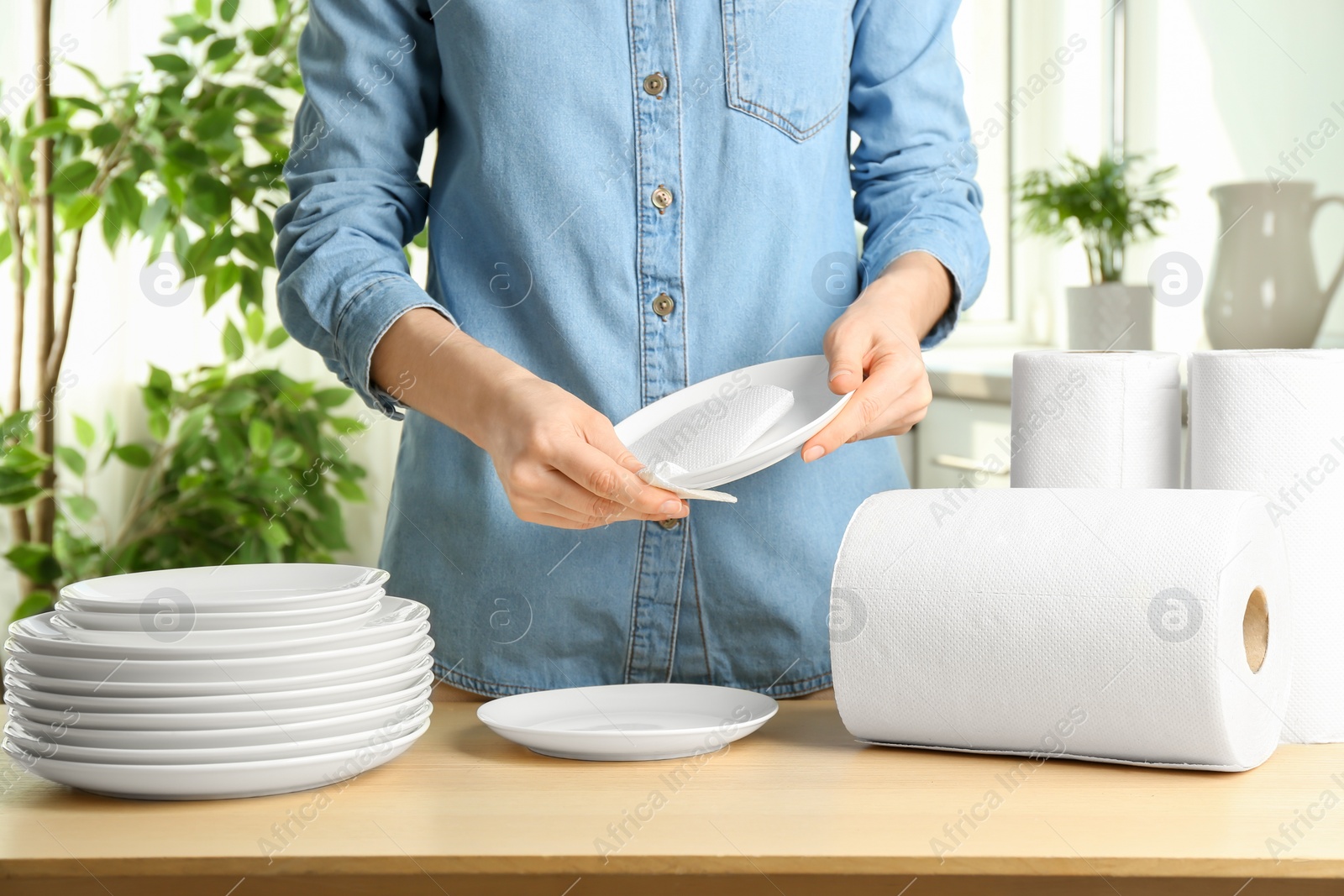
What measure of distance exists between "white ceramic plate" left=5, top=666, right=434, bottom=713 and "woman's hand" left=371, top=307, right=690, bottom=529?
0.52 feet

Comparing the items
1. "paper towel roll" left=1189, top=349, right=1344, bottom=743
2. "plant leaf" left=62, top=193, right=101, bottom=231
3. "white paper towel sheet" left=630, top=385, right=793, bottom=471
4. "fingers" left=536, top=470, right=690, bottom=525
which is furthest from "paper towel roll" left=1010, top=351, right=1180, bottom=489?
"plant leaf" left=62, top=193, right=101, bottom=231

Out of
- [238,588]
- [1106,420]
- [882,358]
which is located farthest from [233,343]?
[1106,420]

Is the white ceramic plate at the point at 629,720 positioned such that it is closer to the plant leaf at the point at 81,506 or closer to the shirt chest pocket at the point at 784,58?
the shirt chest pocket at the point at 784,58

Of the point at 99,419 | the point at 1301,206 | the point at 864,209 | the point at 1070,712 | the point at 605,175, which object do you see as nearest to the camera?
the point at 1070,712

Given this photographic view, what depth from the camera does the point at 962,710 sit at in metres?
0.67

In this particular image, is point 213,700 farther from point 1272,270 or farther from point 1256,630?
point 1272,270

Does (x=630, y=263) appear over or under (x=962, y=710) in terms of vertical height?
over

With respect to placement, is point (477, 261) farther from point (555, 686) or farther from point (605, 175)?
point (555, 686)

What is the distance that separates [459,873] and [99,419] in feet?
6.45

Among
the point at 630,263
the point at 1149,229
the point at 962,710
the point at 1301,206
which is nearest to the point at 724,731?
the point at 962,710

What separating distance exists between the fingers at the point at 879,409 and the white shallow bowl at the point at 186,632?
0.97ft

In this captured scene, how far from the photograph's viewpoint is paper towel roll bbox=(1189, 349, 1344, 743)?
69cm

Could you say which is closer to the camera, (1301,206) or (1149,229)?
(1301,206)
